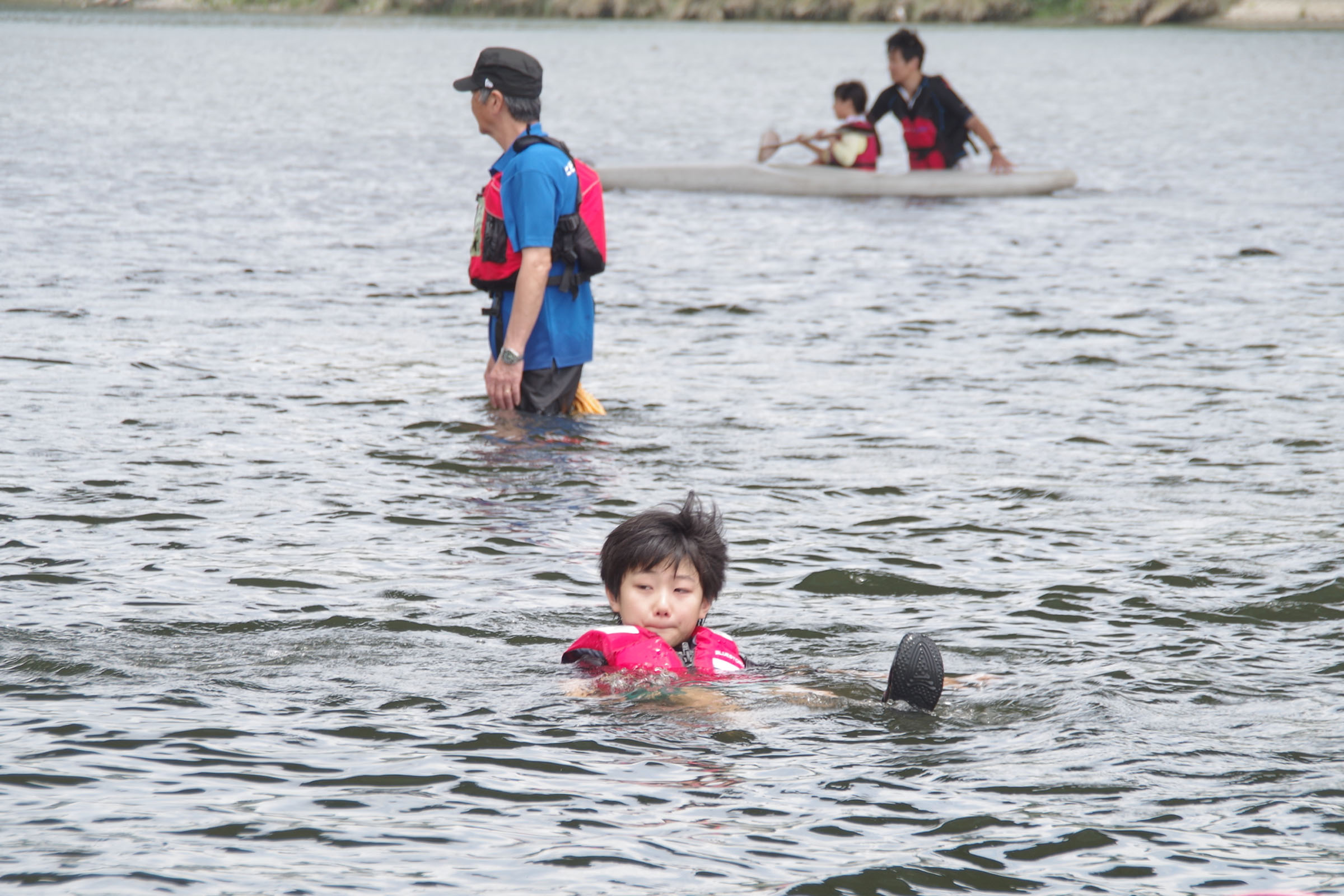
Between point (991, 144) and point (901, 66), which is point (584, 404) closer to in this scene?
point (901, 66)

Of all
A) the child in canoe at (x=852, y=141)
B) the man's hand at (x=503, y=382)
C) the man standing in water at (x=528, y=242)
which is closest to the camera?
the man standing in water at (x=528, y=242)

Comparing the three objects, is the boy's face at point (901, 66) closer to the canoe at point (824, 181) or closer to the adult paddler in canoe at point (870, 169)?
the adult paddler in canoe at point (870, 169)

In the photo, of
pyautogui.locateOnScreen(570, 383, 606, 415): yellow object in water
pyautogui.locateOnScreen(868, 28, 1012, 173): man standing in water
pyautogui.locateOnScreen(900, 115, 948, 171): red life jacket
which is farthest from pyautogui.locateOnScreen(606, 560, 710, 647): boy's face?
pyautogui.locateOnScreen(900, 115, 948, 171): red life jacket

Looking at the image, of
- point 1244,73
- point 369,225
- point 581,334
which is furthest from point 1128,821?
point 1244,73

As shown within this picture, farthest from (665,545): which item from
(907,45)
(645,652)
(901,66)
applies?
(901,66)

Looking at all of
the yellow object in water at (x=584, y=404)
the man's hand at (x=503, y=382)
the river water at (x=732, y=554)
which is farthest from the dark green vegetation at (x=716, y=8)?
the man's hand at (x=503, y=382)

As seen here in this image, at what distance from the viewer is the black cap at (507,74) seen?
26.0 feet

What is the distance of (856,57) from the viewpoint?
65.1 m

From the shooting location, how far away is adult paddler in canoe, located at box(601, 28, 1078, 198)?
64.4ft

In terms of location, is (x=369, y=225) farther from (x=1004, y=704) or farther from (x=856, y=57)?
(x=856, y=57)

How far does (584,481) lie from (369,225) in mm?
10836

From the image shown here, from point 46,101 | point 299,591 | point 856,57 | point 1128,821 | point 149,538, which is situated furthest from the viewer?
point 856,57

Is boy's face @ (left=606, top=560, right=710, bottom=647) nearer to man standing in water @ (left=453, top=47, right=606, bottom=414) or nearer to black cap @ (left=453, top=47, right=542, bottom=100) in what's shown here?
man standing in water @ (left=453, top=47, right=606, bottom=414)

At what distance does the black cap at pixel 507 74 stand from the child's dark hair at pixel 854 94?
11.9m
